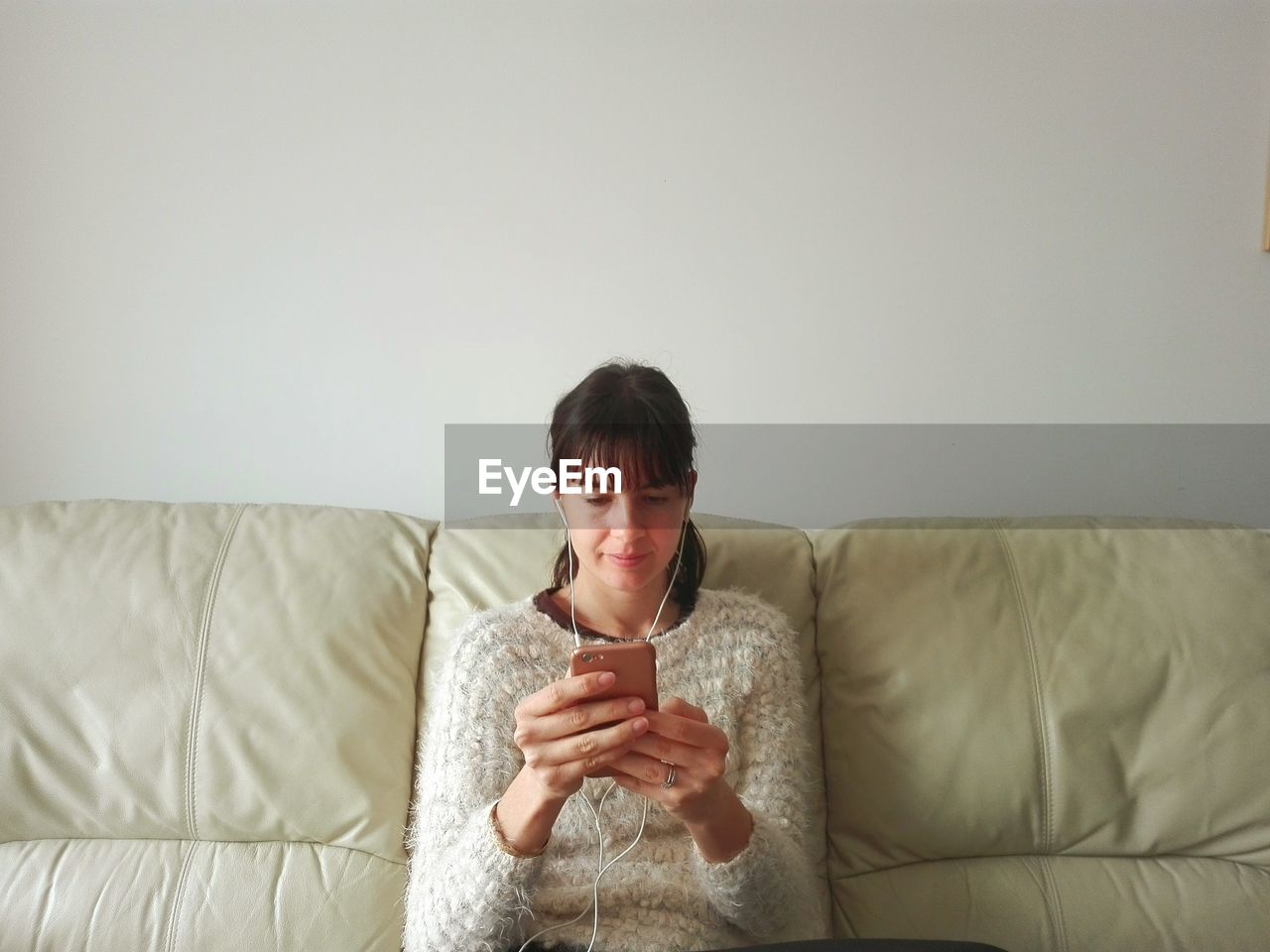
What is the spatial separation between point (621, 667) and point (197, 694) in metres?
0.67

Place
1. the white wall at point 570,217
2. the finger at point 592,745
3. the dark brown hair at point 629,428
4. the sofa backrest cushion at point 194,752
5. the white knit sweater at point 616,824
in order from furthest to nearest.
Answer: the white wall at point 570,217
the sofa backrest cushion at point 194,752
the dark brown hair at point 629,428
the white knit sweater at point 616,824
the finger at point 592,745

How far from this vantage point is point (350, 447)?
1.68 meters

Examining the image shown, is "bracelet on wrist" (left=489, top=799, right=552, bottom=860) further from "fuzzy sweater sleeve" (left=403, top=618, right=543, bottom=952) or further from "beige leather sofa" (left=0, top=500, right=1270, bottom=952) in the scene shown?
"beige leather sofa" (left=0, top=500, right=1270, bottom=952)

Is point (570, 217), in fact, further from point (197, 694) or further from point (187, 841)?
point (187, 841)

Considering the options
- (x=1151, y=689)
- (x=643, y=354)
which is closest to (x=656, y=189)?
(x=643, y=354)

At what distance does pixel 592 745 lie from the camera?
3.17 feet

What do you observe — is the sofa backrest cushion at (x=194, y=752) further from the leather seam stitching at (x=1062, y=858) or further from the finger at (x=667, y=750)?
the leather seam stitching at (x=1062, y=858)

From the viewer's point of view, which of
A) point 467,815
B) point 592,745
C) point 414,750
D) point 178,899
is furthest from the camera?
point 414,750

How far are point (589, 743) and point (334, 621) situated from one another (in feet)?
1.84

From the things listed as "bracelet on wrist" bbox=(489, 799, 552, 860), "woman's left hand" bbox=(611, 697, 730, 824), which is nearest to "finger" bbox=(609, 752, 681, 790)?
"woman's left hand" bbox=(611, 697, 730, 824)

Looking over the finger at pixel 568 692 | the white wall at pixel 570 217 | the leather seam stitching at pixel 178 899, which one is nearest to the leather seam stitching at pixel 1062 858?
the finger at pixel 568 692

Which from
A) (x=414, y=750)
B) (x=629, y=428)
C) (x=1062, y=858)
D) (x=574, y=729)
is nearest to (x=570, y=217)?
(x=629, y=428)

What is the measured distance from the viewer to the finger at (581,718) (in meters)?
0.97

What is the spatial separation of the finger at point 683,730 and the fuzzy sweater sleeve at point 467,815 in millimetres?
187
